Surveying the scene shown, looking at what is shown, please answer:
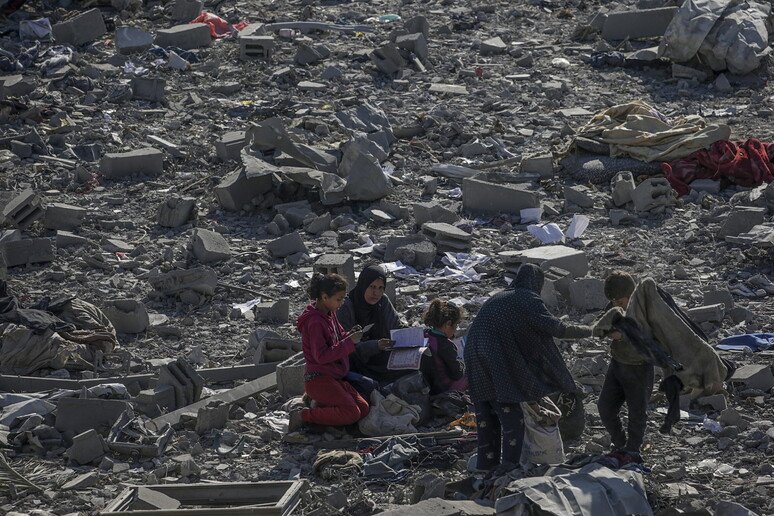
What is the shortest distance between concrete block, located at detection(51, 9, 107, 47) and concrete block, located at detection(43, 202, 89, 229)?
6619 millimetres

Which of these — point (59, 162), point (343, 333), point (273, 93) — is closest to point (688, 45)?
point (273, 93)

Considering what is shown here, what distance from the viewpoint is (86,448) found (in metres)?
6.64

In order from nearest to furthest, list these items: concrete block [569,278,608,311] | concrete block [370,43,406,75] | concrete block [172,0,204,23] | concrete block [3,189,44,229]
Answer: concrete block [569,278,608,311] → concrete block [3,189,44,229] → concrete block [370,43,406,75] → concrete block [172,0,204,23]

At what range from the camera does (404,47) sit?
16.5 m

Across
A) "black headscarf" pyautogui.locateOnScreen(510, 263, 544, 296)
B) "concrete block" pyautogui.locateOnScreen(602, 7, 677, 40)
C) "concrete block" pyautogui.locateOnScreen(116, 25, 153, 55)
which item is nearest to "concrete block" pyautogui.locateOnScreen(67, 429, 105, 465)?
"black headscarf" pyautogui.locateOnScreen(510, 263, 544, 296)

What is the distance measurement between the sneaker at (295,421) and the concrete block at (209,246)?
3730mm

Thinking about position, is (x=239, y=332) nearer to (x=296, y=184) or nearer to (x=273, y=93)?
(x=296, y=184)

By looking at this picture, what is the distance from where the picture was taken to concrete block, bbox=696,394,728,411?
686 cm

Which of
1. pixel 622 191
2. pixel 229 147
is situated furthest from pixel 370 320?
pixel 229 147

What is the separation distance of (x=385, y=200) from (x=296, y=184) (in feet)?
3.42

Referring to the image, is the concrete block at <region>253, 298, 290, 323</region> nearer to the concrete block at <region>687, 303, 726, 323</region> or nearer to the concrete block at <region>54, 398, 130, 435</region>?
the concrete block at <region>54, 398, 130, 435</region>

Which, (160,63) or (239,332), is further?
(160,63)

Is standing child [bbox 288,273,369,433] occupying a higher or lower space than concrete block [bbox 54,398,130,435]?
higher

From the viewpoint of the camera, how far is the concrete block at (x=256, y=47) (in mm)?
16281
